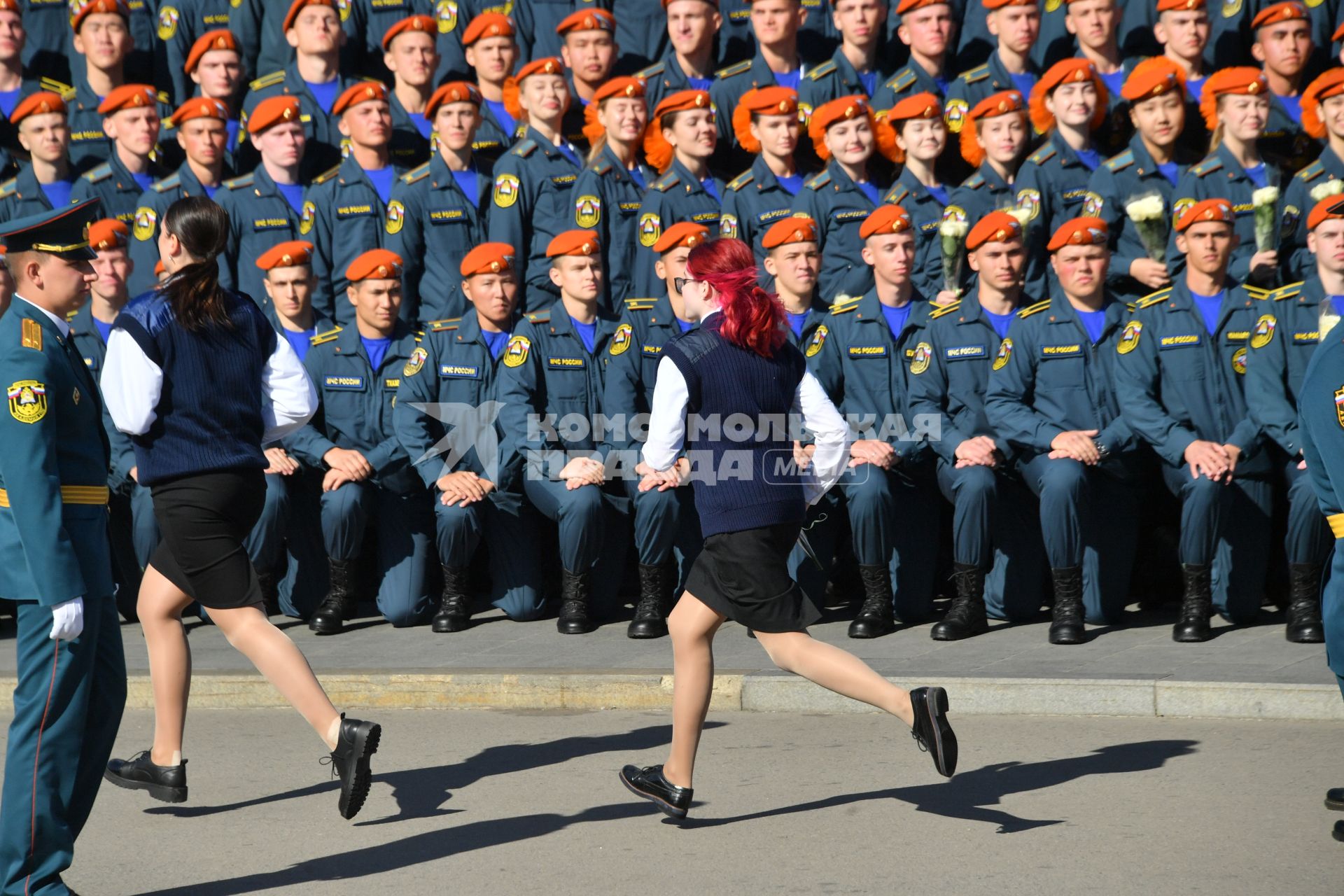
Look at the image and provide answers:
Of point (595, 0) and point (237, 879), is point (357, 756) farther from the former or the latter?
point (595, 0)

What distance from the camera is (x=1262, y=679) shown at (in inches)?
243

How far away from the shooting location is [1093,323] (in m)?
7.80

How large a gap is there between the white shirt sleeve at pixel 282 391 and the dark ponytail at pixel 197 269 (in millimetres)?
234

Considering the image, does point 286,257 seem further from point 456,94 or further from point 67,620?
point 67,620

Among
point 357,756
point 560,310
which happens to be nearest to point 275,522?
point 560,310

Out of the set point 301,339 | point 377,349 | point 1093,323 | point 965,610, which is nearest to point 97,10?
point 301,339

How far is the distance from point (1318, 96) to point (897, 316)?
8.19 ft

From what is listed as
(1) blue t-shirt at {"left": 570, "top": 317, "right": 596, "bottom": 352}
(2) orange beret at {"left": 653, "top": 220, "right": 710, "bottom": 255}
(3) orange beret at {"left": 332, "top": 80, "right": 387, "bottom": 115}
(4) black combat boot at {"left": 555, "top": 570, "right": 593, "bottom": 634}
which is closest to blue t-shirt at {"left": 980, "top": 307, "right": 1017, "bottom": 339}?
(2) orange beret at {"left": 653, "top": 220, "right": 710, "bottom": 255}

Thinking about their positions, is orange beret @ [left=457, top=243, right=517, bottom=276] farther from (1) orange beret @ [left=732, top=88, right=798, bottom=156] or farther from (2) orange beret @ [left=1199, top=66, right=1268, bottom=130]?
(2) orange beret @ [left=1199, top=66, right=1268, bottom=130]

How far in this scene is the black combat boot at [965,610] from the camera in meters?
7.43

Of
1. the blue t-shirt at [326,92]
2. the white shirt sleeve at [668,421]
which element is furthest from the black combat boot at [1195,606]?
the blue t-shirt at [326,92]

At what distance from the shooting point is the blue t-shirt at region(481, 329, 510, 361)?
8.51 metres

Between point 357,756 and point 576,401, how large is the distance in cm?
371

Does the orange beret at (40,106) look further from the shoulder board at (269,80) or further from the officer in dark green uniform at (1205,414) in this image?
the officer in dark green uniform at (1205,414)
